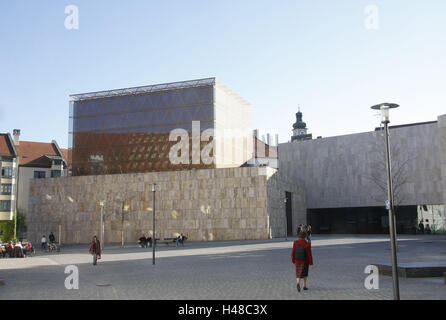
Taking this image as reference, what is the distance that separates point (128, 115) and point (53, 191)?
13.2 metres

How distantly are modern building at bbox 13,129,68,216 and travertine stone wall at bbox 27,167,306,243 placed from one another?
17913 millimetres

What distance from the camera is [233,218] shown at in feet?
147

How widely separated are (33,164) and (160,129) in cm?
3039

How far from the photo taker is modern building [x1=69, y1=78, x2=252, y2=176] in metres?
52.1

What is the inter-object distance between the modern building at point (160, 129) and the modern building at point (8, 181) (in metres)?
17.0

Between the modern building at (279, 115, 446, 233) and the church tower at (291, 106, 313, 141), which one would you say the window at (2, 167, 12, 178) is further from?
the church tower at (291, 106, 313, 141)

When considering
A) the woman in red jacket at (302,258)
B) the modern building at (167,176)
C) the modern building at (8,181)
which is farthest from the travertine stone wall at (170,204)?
the woman in red jacket at (302,258)

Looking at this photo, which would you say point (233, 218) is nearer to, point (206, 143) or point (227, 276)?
point (206, 143)

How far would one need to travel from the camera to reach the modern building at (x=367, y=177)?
178 feet

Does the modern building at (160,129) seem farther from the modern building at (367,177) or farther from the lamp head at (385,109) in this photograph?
the lamp head at (385,109)

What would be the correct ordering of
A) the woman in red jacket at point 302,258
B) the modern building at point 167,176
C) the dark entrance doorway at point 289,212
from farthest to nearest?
1. the dark entrance doorway at point 289,212
2. the modern building at point 167,176
3. the woman in red jacket at point 302,258

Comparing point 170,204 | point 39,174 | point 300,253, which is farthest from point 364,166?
point 39,174

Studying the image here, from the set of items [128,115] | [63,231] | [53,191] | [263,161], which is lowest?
[63,231]
